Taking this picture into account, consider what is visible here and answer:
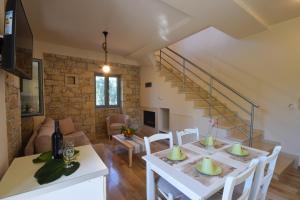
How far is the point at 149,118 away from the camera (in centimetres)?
549

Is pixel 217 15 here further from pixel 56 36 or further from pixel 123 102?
pixel 123 102

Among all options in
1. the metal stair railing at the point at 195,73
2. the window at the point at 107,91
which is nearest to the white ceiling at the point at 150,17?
the metal stair railing at the point at 195,73

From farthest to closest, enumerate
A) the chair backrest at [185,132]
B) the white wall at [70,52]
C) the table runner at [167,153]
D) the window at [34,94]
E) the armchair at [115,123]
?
the armchair at [115,123] → the white wall at [70,52] → the window at [34,94] → the chair backrest at [185,132] → the table runner at [167,153]

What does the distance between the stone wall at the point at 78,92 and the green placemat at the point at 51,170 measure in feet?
11.6

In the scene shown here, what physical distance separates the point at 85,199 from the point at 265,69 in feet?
13.3

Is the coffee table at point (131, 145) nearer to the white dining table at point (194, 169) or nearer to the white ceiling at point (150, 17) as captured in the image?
the white dining table at point (194, 169)

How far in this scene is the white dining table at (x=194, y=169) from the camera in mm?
1092

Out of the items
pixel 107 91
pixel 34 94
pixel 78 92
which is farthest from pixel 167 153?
pixel 107 91

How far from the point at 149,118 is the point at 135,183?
313 cm

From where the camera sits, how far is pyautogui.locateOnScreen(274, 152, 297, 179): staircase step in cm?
255

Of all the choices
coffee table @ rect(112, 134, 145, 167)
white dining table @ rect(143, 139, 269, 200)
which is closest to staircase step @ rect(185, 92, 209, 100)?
coffee table @ rect(112, 134, 145, 167)

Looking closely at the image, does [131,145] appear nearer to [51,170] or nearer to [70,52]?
[51,170]

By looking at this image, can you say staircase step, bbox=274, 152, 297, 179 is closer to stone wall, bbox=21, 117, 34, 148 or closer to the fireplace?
the fireplace

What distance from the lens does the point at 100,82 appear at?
5.35m
